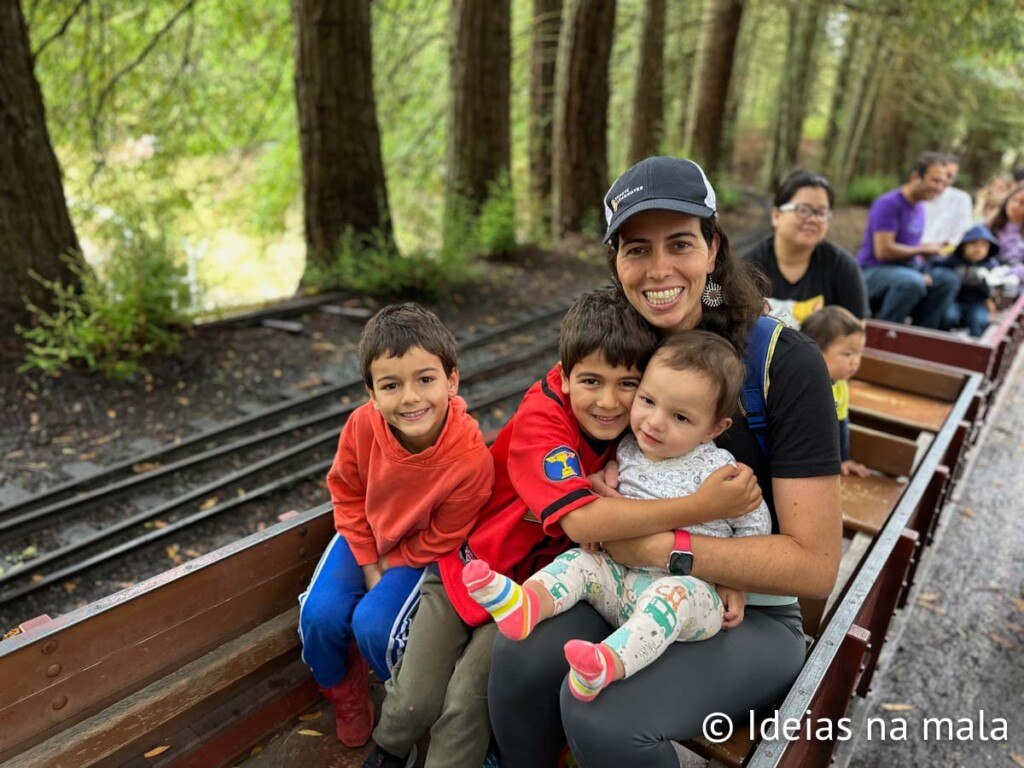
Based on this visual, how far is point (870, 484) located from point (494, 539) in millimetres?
2418

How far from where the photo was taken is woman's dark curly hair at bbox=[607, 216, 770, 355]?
2133 mm

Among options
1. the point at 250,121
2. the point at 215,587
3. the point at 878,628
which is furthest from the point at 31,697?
the point at 250,121

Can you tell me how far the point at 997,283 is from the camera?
6.49 metres

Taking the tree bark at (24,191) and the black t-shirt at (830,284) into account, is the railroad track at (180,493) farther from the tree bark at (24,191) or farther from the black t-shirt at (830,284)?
the black t-shirt at (830,284)

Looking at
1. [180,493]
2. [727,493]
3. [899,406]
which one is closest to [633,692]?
[727,493]

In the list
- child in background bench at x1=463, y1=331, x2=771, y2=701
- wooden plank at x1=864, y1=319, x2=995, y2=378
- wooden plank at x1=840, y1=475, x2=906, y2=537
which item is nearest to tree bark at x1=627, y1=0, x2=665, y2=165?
wooden plank at x1=864, y1=319, x2=995, y2=378

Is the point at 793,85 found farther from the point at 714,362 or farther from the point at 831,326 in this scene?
the point at 714,362

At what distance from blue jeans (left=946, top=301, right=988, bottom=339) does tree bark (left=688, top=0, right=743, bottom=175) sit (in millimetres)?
10045


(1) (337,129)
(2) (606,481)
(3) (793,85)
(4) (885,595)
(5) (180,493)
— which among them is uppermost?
(3) (793,85)

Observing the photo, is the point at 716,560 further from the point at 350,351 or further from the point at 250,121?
the point at 250,121

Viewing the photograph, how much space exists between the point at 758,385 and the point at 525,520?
0.83 m

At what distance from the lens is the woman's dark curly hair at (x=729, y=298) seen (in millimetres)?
2133

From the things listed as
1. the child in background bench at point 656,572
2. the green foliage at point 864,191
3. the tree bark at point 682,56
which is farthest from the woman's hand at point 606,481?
the green foliage at point 864,191

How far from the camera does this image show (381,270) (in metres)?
8.60
